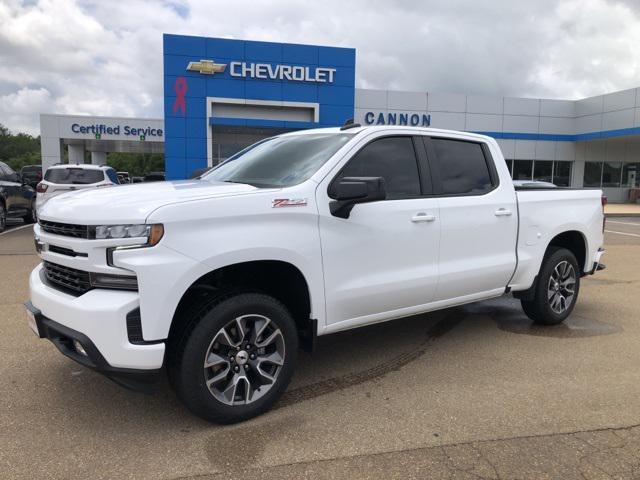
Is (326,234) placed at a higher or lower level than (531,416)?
higher

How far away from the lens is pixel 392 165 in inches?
170

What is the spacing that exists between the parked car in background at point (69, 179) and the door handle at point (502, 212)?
10.8 m

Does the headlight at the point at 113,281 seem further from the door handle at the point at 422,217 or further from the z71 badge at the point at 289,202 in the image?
the door handle at the point at 422,217

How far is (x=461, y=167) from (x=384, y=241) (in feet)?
4.32

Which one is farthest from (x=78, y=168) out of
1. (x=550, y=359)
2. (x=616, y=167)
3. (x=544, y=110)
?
(x=616, y=167)

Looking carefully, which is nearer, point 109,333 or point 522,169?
point 109,333

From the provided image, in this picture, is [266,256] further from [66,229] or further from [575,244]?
[575,244]

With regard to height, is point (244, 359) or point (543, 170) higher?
point (543, 170)

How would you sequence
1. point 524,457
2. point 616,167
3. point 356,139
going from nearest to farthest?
point 524,457
point 356,139
point 616,167

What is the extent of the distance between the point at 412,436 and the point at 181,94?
2314cm

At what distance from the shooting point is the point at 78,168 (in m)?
13.6

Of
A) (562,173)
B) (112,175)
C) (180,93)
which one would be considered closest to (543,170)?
(562,173)

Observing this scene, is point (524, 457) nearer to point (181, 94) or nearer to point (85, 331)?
point (85, 331)

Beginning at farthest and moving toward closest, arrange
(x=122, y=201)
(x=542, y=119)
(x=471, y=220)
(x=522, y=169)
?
(x=522, y=169) → (x=542, y=119) → (x=471, y=220) → (x=122, y=201)
